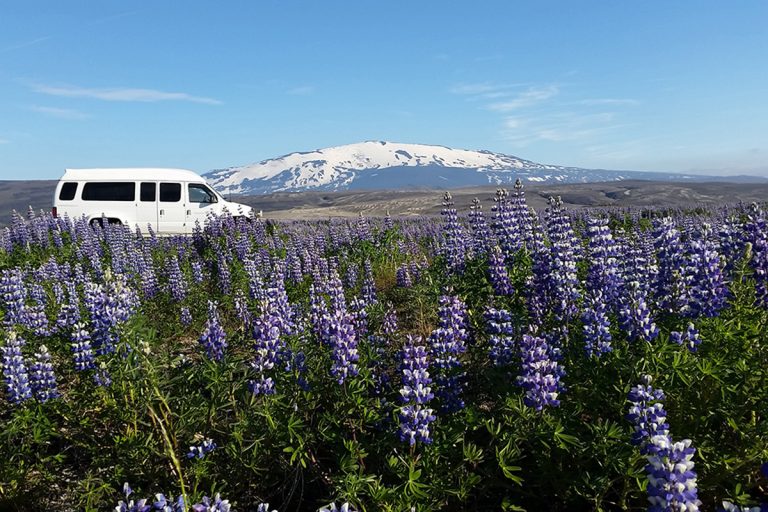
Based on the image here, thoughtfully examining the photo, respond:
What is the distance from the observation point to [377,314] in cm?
572

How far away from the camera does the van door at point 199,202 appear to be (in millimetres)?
18516

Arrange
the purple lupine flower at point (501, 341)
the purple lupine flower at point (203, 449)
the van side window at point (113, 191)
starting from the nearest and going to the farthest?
the purple lupine flower at point (203, 449) → the purple lupine flower at point (501, 341) → the van side window at point (113, 191)

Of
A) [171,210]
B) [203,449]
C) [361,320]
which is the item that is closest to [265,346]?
[203,449]

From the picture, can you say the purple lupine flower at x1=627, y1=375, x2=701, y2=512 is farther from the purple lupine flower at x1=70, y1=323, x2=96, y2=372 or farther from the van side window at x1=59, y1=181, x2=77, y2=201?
the van side window at x1=59, y1=181, x2=77, y2=201

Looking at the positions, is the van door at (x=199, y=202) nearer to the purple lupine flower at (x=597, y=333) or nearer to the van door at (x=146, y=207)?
the van door at (x=146, y=207)

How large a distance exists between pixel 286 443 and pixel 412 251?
8.59m

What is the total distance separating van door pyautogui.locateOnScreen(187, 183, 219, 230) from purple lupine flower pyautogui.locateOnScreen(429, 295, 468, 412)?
1596 centimetres

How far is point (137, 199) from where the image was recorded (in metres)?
18.3

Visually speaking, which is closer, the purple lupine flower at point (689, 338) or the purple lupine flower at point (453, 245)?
the purple lupine flower at point (689, 338)

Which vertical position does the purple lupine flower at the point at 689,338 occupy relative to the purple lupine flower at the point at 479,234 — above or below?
below

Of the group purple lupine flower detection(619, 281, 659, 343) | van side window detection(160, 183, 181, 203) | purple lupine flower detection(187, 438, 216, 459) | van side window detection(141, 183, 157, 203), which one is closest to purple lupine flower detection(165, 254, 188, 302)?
purple lupine flower detection(187, 438, 216, 459)

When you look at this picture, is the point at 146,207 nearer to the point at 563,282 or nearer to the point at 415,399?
the point at 563,282

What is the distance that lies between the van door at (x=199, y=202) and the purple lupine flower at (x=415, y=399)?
1652 cm

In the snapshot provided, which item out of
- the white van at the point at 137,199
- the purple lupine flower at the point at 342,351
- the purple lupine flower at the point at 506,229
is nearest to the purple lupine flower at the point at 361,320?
the purple lupine flower at the point at 342,351
